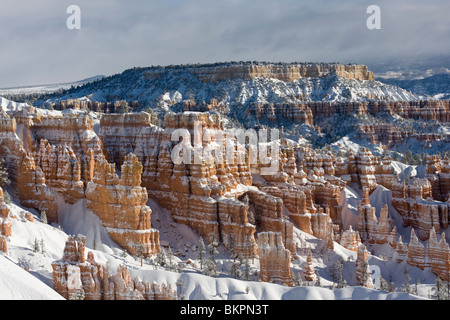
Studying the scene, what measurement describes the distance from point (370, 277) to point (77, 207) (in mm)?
28882

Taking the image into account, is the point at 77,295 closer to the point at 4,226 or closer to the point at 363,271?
the point at 4,226

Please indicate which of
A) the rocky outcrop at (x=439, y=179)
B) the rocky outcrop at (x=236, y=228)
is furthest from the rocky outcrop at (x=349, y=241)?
the rocky outcrop at (x=439, y=179)

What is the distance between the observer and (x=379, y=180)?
92.8 meters

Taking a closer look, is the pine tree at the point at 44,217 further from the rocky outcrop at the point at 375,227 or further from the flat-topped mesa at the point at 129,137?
the rocky outcrop at the point at 375,227

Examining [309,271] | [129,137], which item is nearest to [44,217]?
[129,137]

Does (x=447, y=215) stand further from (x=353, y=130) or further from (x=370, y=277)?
(x=353, y=130)

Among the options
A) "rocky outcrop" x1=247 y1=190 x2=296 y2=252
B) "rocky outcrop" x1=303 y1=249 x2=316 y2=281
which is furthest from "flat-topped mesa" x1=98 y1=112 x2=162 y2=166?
"rocky outcrop" x1=303 y1=249 x2=316 y2=281

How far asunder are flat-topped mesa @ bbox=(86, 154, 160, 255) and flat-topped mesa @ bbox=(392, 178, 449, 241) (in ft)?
124

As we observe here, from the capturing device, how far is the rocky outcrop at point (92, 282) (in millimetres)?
43656

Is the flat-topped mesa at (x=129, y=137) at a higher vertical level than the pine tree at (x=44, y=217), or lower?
higher

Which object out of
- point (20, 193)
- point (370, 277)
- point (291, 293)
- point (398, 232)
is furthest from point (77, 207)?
point (398, 232)

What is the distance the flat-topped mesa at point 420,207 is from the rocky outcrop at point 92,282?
4422 cm

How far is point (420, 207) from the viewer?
80438mm

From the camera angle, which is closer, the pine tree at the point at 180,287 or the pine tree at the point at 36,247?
the pine tree at the point at 180,287
